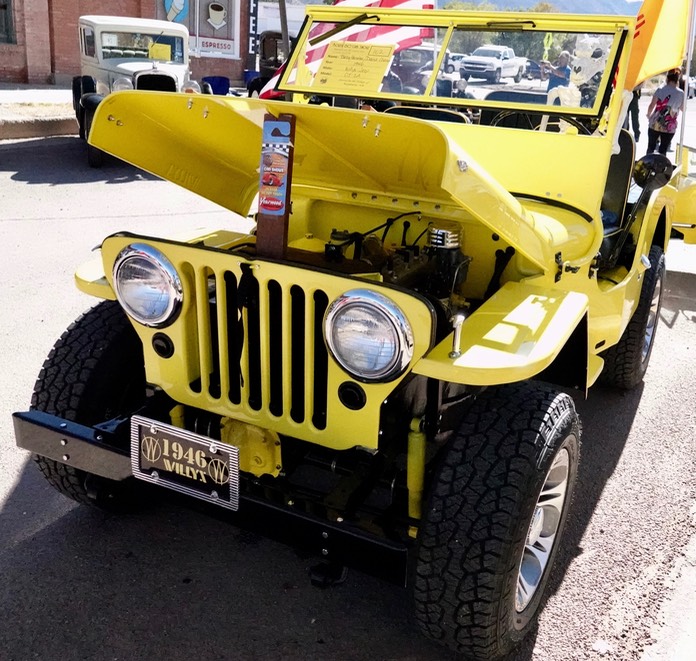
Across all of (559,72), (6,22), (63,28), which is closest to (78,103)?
(6,22)

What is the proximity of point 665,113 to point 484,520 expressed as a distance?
833 cm

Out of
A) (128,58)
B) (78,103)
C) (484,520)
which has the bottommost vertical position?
(484,520)

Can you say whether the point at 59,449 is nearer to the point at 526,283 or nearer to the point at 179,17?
the point at 526,283

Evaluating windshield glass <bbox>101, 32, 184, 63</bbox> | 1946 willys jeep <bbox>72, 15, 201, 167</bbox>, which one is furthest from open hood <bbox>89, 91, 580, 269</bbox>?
windshield glass <bbox>101, 32, 184, 63</bbox>

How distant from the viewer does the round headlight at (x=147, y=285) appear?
2297 mm

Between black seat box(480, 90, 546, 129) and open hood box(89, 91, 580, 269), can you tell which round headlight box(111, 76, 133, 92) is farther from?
open hood box(89, 91, 580, 269)

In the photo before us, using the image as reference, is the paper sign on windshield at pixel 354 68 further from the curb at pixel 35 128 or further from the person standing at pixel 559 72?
the curb at pixel 35 128

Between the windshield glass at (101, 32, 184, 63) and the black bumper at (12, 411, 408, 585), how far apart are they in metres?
10.6

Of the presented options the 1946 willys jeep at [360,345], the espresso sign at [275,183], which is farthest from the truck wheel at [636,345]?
the espresso sign at [275,183]

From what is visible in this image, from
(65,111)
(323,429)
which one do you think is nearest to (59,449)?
(323,429)

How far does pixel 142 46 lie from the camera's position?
12.0m

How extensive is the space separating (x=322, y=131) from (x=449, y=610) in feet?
4.53

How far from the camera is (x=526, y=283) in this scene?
2631 mm

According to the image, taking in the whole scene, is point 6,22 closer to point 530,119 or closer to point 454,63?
point 454,63
